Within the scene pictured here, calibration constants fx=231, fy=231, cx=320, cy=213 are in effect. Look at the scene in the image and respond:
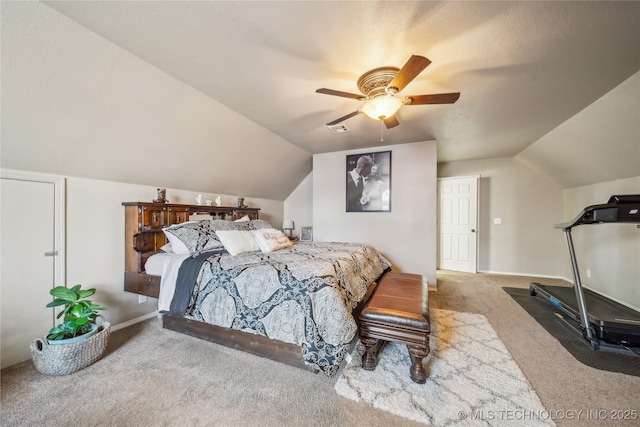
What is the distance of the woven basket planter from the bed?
1.86 ft

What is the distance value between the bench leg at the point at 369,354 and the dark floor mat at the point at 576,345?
5.75ft

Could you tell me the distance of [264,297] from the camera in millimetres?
1886

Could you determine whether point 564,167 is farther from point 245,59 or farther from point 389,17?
point 245,59

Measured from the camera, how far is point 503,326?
257 centimetres

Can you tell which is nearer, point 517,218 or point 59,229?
point 59,229

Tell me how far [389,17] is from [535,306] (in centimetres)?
389

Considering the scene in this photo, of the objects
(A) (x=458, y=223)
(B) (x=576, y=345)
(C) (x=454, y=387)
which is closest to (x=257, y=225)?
(C) (x=454, y=387)

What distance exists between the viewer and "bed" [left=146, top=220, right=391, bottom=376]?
1.67 metres

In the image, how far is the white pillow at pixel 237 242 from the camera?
2598 mm

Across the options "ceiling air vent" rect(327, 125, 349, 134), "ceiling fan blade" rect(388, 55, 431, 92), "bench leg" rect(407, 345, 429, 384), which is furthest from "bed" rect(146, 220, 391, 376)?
"ceiling air vent" rect(327, 125, 349, 134)

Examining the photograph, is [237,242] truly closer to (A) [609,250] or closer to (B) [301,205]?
(B) [301,205]

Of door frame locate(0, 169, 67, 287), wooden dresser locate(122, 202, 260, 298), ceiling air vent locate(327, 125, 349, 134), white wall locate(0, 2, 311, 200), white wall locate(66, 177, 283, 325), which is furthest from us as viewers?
ceiling air vent locate(327, 125, 349, 134)

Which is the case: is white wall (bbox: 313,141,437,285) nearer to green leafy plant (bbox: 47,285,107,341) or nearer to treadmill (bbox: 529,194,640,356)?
treadmill (bbox: 529,194,640,356)

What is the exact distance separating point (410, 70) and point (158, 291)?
10.1 ft
